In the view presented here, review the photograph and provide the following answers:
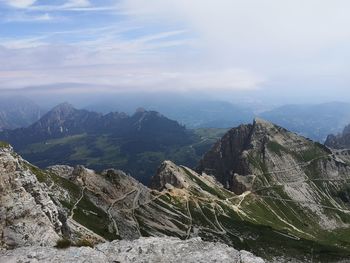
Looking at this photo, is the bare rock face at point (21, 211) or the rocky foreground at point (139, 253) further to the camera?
the bare rock face at point (21, 211)

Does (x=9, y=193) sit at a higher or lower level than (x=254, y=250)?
higher

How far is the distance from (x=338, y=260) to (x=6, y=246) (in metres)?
177

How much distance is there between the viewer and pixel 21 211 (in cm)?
5741

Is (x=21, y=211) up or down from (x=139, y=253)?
up

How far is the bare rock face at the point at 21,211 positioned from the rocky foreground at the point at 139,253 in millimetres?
4954

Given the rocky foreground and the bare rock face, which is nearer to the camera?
the rocky foreground

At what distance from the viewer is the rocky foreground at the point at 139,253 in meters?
45.9

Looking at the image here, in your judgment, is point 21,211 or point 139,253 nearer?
point 139,253

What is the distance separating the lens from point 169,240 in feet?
178

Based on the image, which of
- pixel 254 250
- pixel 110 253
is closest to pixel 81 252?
pixel 110 253

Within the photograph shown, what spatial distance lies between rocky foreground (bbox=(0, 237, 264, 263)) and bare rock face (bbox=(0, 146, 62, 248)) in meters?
4.95

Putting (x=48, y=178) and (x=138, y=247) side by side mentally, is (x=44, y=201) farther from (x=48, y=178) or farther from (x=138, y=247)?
(x=48, y=178)

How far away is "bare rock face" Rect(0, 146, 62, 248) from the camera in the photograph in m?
53.0

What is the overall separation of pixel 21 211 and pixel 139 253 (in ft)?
57.7
